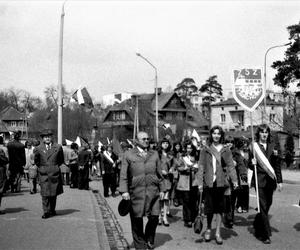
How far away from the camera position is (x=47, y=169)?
1070cm

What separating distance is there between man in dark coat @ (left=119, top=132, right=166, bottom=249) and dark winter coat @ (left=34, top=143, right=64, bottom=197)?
11.5 ft

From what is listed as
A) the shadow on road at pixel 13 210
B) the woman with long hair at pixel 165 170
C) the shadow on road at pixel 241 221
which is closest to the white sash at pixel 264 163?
the shadow on road at pixel 241 221

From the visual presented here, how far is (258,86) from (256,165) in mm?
Answer: 3096

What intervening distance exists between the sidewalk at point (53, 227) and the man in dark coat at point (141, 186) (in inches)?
26.8

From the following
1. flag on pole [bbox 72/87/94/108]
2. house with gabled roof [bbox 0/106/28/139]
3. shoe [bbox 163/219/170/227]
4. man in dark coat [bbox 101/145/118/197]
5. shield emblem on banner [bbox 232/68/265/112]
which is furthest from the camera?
house with gabled roof [bbox 0/106/28/139]

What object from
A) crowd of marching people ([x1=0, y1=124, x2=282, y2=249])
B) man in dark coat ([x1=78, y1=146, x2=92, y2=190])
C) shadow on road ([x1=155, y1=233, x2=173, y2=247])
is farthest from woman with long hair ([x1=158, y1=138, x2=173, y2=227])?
man in dark coat ([x1=78, y1=146, x2=92, y2=190])

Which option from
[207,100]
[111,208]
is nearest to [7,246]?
[111,208]

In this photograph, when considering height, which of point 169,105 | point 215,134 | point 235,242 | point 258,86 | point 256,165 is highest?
point 169,105

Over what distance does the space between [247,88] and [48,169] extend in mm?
4805

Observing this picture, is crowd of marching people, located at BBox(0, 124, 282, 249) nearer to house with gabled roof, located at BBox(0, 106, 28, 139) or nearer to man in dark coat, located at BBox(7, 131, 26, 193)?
man in dark coat, located at BBox(7, 131, 26, 193)

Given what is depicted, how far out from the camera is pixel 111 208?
1323cm

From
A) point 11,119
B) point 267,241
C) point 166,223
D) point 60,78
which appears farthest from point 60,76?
point 11,119

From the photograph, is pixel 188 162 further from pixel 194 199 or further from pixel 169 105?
pixel 169 105

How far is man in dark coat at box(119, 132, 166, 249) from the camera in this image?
748 cm
